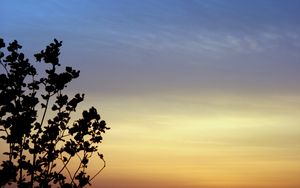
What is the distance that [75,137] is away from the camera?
880 inches

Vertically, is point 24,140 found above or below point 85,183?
above

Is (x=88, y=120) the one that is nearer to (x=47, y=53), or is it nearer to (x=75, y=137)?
(x=75, y=137)

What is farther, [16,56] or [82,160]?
[82,160]

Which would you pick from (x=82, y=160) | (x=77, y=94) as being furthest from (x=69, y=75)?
(x=82, y=160)

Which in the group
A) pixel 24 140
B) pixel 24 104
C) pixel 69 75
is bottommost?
pixel 24 140

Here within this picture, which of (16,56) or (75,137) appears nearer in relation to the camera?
(16,56)

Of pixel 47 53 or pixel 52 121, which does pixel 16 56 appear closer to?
pixel 47 53

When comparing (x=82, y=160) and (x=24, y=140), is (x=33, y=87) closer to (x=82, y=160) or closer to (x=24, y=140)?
(x=24, y=140)

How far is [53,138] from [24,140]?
1.22m

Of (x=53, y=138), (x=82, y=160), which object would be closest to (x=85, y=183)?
(x=82, y=160)

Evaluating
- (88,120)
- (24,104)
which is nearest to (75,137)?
(88,120)

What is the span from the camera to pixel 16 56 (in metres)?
21.0

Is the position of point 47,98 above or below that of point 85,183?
above

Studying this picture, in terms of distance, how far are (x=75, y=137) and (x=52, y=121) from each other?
1261 millimetres
